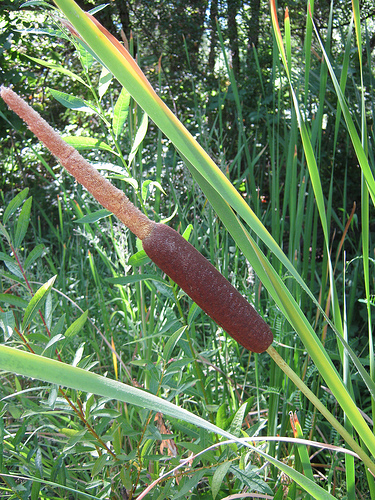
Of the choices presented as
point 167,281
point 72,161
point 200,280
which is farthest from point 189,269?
point 167,281

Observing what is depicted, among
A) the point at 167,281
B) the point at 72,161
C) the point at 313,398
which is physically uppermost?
the point at 72,161

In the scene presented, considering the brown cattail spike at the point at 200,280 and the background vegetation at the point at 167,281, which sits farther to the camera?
the background vegetation at the point at 167,281

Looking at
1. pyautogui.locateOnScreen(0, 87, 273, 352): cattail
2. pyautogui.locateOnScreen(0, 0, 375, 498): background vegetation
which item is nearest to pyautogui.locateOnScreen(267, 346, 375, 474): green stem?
pyautogui.locateOnScreen(0, 87, 273, 352): cattail

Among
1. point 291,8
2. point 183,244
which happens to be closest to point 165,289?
point 183,244

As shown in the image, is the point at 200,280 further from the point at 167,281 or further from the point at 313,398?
the point at 167,281

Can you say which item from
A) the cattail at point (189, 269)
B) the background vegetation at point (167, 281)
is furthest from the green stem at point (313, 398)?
the background vegetation at point (167, 281)

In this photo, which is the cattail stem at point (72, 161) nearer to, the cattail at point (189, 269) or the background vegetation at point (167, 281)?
the cattail at point (189, 269)
